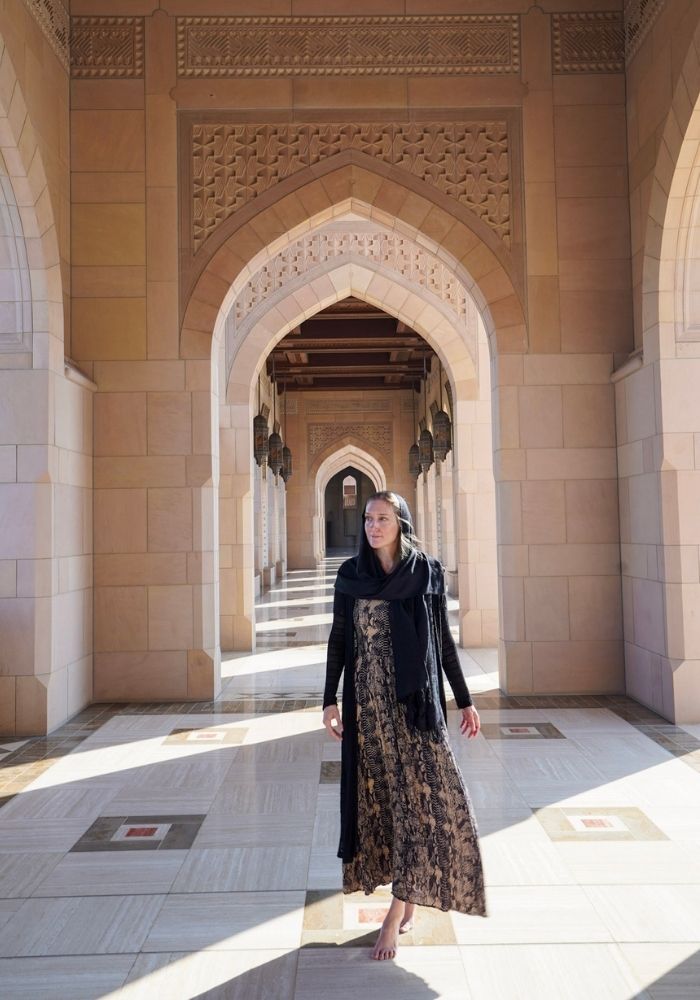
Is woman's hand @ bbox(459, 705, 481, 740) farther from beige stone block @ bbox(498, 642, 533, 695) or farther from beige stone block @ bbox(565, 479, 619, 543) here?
beige stone block @ bbox(565, 479, 619, 543)

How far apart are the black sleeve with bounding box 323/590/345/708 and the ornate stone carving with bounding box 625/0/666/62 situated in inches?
156

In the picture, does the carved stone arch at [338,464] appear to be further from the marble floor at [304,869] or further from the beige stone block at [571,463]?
the marble floor at [304,869]

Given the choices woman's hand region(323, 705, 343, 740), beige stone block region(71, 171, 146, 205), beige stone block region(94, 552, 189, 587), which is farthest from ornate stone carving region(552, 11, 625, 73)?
woman's hand region(323, 705, 343, 740)

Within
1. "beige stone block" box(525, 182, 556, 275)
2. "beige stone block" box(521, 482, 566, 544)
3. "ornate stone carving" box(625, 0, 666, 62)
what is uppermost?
"ornate stone carving" box(625, 0, 666, 62)

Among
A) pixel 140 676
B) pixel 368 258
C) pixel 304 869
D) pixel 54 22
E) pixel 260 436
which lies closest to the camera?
pixel 304 869

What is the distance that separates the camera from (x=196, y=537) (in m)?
4.86

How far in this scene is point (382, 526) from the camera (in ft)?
6.61

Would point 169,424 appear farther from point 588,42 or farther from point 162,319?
point 588,42

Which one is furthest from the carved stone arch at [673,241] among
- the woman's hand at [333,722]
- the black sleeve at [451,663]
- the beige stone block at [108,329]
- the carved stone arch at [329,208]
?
the woman's hand at [333,722]

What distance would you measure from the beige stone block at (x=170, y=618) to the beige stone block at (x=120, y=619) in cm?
4

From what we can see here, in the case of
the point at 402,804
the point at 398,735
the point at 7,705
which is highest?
the point at 398,735

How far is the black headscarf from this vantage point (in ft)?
6.40

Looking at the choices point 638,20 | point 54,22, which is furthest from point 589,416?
point 54,22

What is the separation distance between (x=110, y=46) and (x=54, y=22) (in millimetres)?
384
